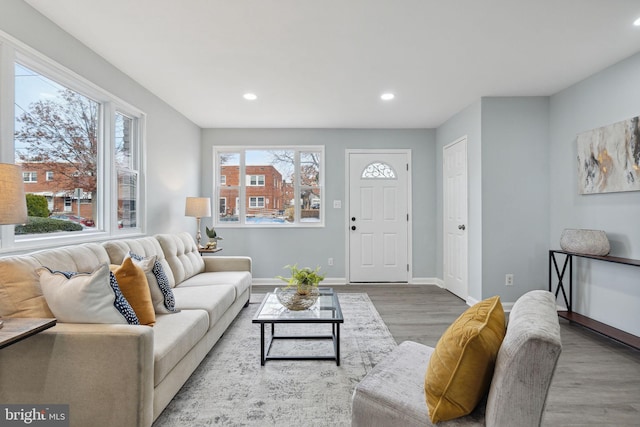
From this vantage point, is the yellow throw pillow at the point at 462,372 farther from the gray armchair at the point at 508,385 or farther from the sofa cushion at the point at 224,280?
the sofa cushion at the point at 224,280

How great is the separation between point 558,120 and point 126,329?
14.4 feet

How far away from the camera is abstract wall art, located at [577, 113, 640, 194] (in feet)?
8.84

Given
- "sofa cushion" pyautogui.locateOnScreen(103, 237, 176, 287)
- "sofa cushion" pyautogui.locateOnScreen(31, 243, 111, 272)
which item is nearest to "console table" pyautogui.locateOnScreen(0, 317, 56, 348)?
"sofa cushion" pyautogui.locateOnScreen(31, 243, 111, 272)

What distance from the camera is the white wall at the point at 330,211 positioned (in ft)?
16.4

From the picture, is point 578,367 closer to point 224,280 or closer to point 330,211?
point 224,280

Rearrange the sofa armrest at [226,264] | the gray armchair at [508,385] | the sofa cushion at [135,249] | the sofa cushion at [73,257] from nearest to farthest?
the gray armchair at [508,385] < the sofa cushion at [73,257] < the sofa cushion at [135,249] < the sofa armrest at [226,264]

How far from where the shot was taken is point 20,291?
156 cm

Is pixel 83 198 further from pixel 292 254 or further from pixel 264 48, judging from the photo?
pixel 292 254

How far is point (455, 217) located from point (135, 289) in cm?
386

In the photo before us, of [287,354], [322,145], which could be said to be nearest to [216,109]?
[322,145]

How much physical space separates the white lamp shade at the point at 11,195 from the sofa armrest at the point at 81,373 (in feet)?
1.80

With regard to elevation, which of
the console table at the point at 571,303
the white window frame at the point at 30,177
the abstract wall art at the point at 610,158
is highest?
the abstract wall art at the point at 610,158

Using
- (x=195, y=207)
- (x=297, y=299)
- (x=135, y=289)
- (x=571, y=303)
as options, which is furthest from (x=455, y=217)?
(x=135, y=289)

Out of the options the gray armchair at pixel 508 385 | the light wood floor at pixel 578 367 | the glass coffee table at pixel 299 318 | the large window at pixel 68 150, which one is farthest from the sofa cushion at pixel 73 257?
the light wood floor at pixel 578 367
